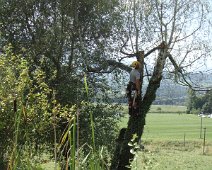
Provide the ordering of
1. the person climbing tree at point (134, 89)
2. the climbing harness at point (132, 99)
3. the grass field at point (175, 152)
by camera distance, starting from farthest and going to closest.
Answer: the climbing harness at point (132, 99)
the person climbing tree at point (134, 89)
the grass field at point (175, 152)

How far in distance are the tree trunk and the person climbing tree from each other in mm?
234

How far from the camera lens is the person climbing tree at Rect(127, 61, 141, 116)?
36.7 feet

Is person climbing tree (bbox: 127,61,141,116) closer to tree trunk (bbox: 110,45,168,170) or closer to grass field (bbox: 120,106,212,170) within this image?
tree trunk (bbox: 110,45,168,170)

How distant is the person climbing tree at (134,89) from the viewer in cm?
1119

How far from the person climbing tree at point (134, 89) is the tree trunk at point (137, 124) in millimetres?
234

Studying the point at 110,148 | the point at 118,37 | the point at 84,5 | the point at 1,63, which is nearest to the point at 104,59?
the point at 118,37

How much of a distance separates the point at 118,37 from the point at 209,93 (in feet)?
11.9

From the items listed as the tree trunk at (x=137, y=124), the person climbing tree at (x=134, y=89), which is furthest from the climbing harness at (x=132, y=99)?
the tree trunk at (x=137, y=124)

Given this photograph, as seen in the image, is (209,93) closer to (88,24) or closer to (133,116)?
(133,116)

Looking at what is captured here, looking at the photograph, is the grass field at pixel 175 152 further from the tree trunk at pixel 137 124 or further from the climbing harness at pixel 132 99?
the climbing harness at pixel 132 99

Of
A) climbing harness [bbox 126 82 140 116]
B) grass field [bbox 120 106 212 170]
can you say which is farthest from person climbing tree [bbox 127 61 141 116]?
grass field [bbox 120 106 212 170]

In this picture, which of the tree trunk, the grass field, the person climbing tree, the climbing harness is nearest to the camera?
the grass field

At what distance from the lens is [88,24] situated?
15.2 m

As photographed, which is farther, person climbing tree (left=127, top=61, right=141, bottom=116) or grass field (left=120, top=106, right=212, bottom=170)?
person climbing tree (left=127, top=61, right=141, bottom=116)
